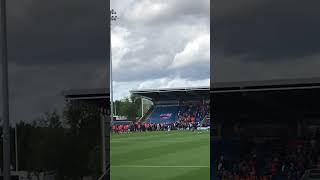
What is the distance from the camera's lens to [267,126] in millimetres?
6000

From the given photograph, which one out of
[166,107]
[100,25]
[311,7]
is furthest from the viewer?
[166,107]

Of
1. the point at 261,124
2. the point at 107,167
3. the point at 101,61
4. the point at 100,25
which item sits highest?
the point at 100,25

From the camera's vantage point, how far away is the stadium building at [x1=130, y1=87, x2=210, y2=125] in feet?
88.0

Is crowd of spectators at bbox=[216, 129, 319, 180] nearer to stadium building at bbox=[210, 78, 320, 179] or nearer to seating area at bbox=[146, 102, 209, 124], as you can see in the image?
stadium building at bbox=[210, 78, 320, 179]

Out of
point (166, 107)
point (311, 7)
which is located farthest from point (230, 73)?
point (166, 107)

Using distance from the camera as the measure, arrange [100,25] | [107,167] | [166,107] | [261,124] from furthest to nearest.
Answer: [166,107]
[107,167]
[100,25]
[261,124]

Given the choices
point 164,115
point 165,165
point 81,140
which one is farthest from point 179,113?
point 81,140

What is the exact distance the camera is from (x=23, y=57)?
6.55 metres

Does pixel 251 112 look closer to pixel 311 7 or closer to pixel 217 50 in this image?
pixel 217 50

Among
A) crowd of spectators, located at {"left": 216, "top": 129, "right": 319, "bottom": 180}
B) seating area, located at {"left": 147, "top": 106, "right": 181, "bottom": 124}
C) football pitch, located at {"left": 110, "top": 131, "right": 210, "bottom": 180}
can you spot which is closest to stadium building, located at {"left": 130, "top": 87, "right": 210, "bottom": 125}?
seating area, located at {"left": 147, "top": 106, "right": 181, "bottom": 124}

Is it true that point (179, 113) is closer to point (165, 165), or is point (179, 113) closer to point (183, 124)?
point (183, 124)

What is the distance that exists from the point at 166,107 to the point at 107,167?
2646cm

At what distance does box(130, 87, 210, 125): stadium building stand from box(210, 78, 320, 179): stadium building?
18.6m

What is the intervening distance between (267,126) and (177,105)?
26.0 meters
